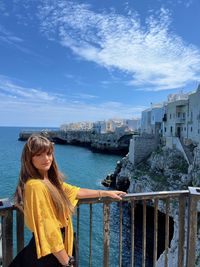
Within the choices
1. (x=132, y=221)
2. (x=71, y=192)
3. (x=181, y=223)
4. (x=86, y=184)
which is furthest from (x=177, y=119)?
(x=71, y=192)

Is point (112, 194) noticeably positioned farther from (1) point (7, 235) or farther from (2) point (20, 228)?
(1) point (7, 235)

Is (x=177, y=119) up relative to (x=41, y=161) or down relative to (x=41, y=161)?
up

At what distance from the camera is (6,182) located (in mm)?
33531

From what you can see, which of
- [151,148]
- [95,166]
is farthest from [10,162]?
[151,148]

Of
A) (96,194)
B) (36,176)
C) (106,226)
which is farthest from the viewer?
(106,226)

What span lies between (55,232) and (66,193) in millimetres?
508

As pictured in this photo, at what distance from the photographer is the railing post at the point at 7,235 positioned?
9.47 ft

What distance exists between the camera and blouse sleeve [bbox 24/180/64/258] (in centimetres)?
224

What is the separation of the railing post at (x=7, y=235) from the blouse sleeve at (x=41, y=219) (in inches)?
26.9

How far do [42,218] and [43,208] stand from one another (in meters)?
0.08

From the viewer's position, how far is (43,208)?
2254 millimetres

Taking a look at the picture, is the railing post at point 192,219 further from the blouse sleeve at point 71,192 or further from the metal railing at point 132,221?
the blouse sleeve at point 71,192

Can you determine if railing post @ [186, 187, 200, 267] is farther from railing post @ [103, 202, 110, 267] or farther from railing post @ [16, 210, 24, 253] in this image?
railing post @ [16, 210, 24, 253]

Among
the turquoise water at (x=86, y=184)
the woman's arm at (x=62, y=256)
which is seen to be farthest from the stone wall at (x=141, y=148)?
the woman's arm at (x=62, y=256)
